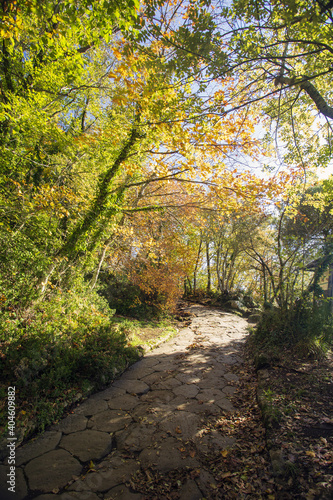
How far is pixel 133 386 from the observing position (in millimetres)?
4215

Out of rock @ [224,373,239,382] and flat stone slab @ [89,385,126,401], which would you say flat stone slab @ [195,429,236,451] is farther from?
rock @ [224,373,239,382]

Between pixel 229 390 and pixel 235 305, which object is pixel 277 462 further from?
pixel 235 305

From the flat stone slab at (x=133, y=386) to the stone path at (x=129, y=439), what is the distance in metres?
0.02

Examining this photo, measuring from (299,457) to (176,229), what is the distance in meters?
8.09

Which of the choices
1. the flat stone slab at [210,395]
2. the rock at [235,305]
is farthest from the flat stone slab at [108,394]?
the rock at [235,305]

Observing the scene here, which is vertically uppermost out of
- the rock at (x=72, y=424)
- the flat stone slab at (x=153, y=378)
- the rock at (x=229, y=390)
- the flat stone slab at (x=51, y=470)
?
the rock at (x=229, y=390)

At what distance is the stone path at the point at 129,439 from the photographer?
215 cm

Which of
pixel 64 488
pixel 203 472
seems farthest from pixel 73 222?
pixel 203 472

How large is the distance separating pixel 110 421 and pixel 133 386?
1.04 meters

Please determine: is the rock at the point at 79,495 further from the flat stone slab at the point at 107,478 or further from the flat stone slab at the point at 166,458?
the flat stone slab at the point at 166,458

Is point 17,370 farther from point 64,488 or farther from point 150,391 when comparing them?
point 150,391

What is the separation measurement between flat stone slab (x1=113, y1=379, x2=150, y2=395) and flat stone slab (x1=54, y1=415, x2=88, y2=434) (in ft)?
3.28

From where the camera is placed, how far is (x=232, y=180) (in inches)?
235

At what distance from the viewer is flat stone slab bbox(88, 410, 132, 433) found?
10.00 feet
